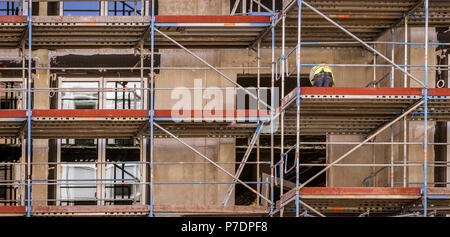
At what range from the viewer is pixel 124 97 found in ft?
90.2

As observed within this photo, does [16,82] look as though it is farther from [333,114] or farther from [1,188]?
[333,114]

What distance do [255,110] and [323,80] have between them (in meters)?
1.52

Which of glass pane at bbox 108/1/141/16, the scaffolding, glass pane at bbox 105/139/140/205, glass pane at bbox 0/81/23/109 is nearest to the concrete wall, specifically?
the scaffolding

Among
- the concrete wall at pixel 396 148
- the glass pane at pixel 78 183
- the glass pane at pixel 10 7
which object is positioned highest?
the glass pane at pixel 10 7

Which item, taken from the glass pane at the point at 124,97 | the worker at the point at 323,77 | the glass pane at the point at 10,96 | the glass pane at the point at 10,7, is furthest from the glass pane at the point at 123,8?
the worker at the point at 323,77

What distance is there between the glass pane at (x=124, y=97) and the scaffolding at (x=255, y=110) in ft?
0.19

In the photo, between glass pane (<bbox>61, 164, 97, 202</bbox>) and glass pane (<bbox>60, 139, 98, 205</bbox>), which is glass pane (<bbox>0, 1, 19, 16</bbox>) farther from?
glass pane (<bbox>61, 164, 97, 202</bbox>)

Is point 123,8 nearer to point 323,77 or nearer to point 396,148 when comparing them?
point 323,77

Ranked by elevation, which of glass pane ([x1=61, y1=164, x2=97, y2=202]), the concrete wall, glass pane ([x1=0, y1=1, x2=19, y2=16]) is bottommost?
glass pane ([x1=61, y1=164, x2=97, y2=202])

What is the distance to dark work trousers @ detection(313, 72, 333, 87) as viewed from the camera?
79.8 ft

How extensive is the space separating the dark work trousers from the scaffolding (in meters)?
0.39

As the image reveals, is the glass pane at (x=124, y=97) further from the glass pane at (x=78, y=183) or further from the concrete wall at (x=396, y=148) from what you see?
the concrete wall at (x=396, y=148)

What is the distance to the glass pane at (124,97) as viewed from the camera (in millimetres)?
27328

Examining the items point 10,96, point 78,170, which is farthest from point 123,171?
point 10,96
